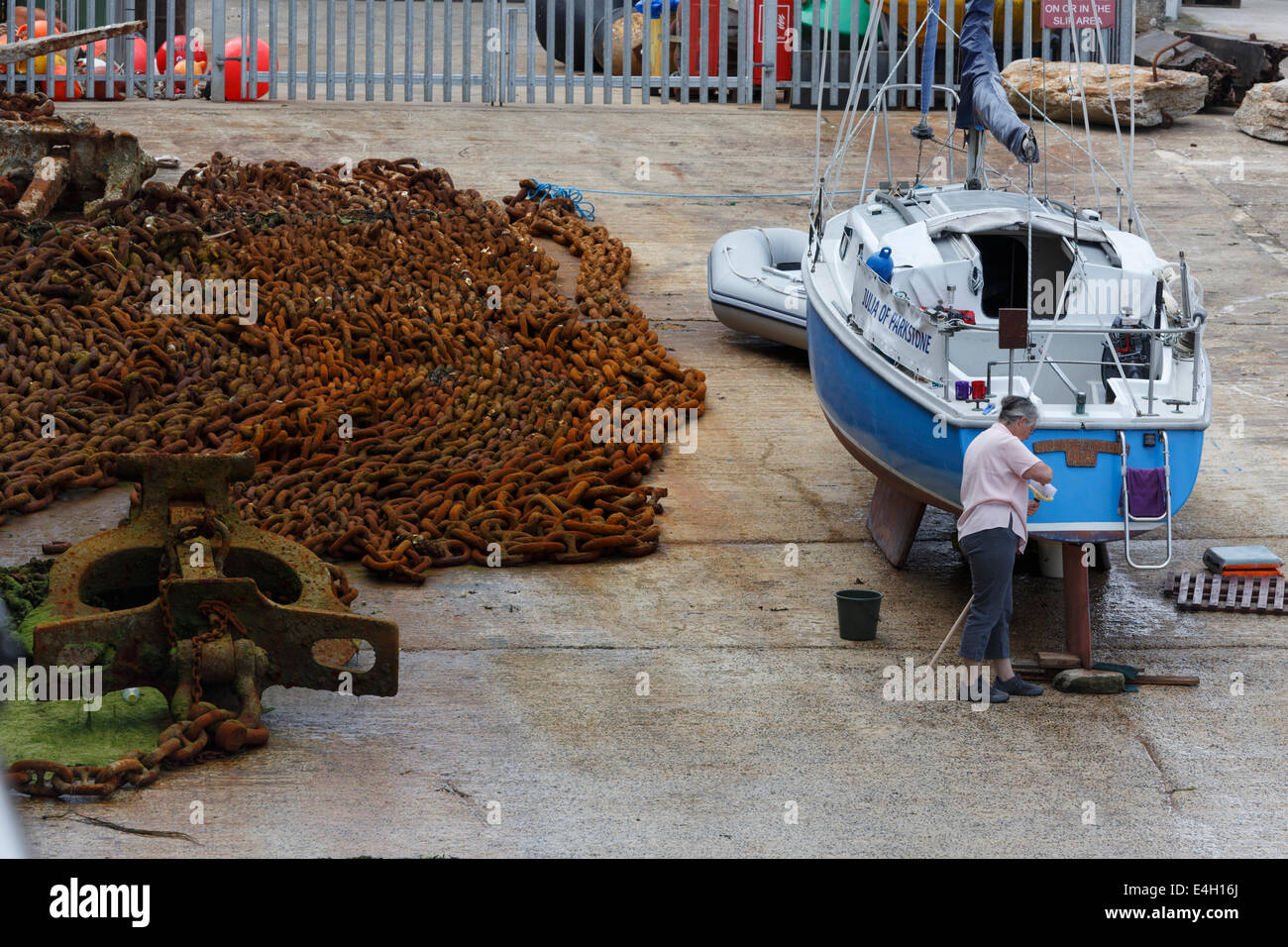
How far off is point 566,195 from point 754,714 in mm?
10120

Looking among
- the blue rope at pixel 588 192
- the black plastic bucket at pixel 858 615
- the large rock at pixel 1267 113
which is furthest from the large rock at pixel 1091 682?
the large rock at pixel 1267 113

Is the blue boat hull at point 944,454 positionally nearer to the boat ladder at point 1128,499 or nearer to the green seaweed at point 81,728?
the boat ladder at point 1128,499

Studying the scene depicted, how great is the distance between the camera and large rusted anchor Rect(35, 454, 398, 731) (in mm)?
6824

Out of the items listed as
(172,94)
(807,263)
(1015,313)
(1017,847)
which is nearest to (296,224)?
(807,263)

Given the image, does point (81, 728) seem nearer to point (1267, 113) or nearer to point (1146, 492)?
point (1146, 492)

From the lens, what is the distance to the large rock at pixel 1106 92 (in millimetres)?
19172

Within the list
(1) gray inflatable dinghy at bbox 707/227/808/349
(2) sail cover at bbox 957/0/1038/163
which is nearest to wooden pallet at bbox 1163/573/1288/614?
(2) sail cover at bbox 957/0/1038/163

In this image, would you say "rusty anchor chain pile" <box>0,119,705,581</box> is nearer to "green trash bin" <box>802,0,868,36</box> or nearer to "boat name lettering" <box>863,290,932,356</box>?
"boat name lettering" <box>863,290,932,356</box>

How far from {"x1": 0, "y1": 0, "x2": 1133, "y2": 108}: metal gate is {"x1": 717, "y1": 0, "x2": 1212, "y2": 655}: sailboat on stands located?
10080mm

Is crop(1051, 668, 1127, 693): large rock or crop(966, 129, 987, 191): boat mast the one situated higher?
crop(966, 129, 987, 191): boat mast

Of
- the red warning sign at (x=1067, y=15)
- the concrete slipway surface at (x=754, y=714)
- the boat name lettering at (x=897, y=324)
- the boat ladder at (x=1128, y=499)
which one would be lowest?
the concrete slipway surface at (x=754, y=714)

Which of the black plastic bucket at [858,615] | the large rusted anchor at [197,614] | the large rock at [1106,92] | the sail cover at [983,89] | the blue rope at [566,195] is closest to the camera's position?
the large rusted anchor at [197,614]

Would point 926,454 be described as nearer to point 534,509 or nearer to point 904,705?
point 904,705

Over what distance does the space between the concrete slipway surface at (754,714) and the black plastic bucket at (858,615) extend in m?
0.10
